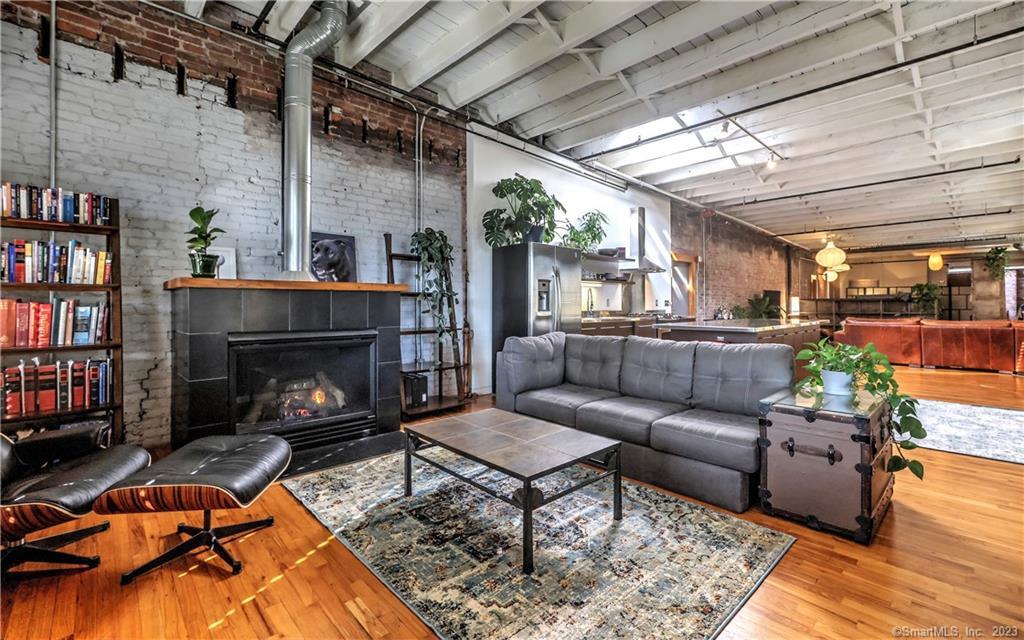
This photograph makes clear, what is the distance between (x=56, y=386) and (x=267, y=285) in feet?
4.66

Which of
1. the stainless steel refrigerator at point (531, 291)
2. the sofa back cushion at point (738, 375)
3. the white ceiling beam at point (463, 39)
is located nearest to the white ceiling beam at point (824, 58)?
the white ceiling beam at point (463, 39)

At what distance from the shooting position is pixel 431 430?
256 centimetres

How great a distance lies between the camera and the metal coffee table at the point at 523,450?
1897 millimetres

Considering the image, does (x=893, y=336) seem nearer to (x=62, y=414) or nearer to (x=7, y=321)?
(x=62, y=414)

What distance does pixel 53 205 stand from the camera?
2.83 metres

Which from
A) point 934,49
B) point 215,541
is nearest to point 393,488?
point 215,541

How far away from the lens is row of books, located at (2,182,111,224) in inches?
106

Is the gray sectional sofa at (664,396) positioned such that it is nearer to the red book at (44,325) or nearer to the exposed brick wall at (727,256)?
the red book at (44,325)

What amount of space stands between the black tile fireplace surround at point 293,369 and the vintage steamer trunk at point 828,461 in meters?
2.67

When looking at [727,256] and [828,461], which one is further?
[727,256]

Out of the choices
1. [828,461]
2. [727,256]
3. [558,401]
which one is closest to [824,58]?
[828,461]

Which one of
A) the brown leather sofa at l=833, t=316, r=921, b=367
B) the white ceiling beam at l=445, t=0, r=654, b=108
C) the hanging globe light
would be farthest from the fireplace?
the brown leather sofa at l=833, t=316, r=921, b=367

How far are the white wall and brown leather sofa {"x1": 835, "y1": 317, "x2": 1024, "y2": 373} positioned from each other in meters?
5.08

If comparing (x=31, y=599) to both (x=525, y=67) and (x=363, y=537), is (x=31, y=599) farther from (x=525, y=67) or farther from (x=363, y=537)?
(x=525, y=67)
